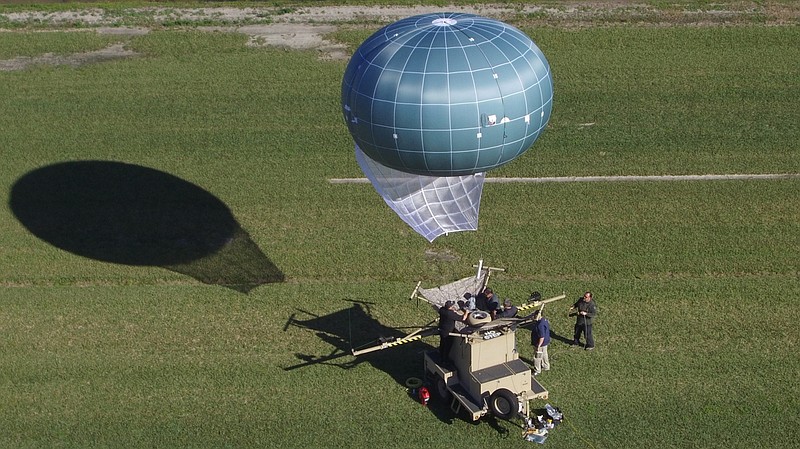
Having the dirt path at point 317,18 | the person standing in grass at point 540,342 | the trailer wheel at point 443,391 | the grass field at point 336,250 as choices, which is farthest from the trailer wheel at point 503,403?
the dirt path at point 317,18

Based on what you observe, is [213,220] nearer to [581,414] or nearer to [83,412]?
→ [83,412]

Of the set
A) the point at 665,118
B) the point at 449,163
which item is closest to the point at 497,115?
the point at 449,163

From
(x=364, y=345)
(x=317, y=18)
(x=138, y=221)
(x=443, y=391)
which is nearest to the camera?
(x=443, y=391)

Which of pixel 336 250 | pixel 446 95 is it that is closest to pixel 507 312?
pixel 446 95

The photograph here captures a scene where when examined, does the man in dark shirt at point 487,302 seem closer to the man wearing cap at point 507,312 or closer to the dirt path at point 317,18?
the man wearing cap at point 507,312

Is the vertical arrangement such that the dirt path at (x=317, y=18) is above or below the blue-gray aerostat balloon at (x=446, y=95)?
below

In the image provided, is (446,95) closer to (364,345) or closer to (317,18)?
(364,345)

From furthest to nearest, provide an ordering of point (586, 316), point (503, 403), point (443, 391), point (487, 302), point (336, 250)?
point (336, 250) → point (586, 316) → point (487, 302) → point (443, 391) → point (503, 403)
